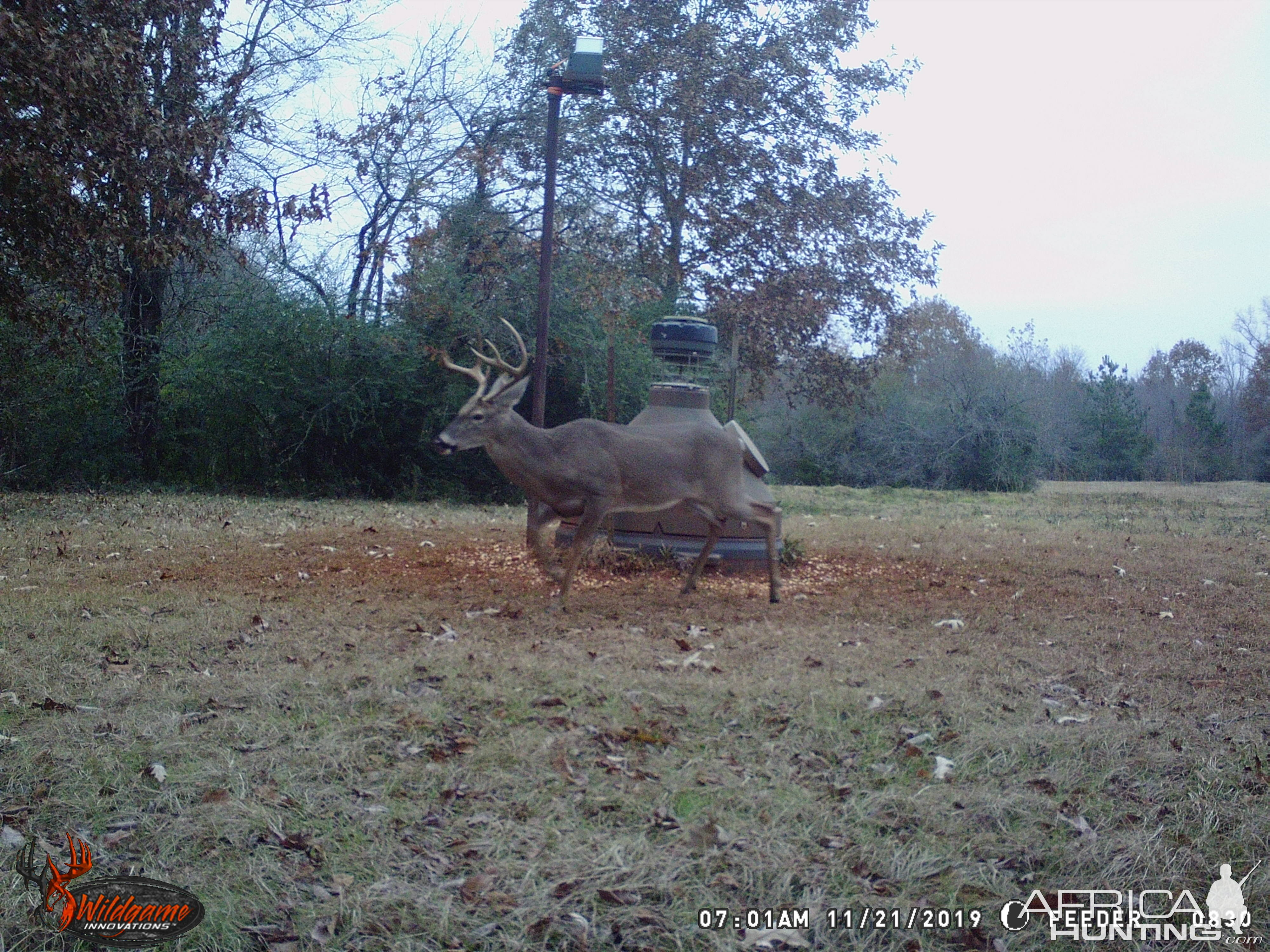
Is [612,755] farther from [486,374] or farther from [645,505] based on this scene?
[486,374]

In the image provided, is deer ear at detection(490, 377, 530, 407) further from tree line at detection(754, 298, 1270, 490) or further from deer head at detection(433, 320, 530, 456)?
tree line at detection(754, 298, 1270, 490)

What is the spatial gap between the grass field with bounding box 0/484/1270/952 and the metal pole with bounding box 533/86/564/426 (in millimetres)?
2092

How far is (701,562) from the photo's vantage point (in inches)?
318

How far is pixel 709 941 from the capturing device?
321 cm

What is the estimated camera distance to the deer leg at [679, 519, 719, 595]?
7.94 meters

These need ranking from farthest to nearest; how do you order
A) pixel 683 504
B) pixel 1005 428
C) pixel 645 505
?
pixel 1005 428
pixel 683 504
pixel 645 505

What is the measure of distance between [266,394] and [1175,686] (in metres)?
13.3

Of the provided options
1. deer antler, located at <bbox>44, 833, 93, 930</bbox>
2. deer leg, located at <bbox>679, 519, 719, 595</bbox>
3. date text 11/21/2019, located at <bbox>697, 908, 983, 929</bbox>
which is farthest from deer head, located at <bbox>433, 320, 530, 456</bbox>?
date text 11/21/2019, located at <bbox>697, 908, 983, 929</bbox>

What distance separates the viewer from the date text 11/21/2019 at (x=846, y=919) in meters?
3.29

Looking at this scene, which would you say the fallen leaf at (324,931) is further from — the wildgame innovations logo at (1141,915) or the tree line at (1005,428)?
the tree line at (1005,428)

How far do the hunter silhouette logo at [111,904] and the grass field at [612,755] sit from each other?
6 centimetres

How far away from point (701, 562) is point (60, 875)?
17.3 ft

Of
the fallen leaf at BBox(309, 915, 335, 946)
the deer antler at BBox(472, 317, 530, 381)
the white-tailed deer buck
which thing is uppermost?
the deer antler at BBox(472, 317, 530, 381)

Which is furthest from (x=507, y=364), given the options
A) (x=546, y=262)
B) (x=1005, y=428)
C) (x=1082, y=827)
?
(x=1005, y=428)
